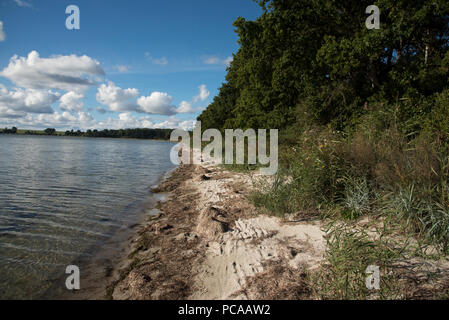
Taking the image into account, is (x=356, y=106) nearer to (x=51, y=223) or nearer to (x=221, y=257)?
(x=221, y=257)

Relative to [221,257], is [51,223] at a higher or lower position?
lower

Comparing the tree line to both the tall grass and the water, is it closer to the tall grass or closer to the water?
the tall grass

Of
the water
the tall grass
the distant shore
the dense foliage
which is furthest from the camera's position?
the dense foliage

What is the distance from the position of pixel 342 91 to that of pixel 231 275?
1121cm

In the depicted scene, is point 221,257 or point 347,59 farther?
point 347,59

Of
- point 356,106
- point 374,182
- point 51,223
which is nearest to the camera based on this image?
point 374,182

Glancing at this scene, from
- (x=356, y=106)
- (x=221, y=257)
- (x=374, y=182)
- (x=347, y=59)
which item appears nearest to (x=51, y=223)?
(x=221, y=257)

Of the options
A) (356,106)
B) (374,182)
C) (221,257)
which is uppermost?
(356,106)

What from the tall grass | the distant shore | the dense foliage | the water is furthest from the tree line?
the water

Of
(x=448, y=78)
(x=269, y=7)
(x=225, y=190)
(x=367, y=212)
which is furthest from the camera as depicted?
(x=269, y=7)
